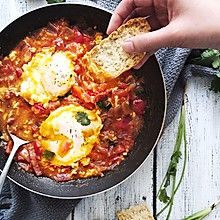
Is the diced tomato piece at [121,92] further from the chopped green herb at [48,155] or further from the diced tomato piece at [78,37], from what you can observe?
the chopped green herb at [48,155]

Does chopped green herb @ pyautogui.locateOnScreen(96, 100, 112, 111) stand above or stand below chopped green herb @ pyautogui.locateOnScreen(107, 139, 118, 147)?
above

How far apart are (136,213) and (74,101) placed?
0.90 metres

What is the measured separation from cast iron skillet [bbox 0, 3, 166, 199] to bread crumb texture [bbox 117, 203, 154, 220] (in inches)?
9.0

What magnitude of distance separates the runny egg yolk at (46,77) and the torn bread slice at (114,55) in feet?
0.51

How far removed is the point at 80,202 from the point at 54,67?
1.00m

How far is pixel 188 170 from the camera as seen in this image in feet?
13.3

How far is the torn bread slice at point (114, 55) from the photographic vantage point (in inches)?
140

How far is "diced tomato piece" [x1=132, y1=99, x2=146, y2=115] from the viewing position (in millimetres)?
3850

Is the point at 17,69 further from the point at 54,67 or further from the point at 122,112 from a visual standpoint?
the point at 122,112

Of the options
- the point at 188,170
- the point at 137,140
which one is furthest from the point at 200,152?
the point at 137,140

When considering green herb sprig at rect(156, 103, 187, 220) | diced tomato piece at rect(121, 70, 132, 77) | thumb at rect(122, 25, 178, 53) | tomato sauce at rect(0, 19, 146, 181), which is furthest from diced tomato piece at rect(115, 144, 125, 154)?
thumb at rect(122, 25, 178, 53)

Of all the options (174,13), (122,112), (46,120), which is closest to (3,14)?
(46,120)

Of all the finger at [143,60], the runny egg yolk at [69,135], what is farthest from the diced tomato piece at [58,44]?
the finger at [143,60]

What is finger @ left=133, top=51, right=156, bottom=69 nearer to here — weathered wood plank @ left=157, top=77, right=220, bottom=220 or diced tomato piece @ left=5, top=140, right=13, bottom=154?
weathered wood plank @ left=157, top=77, right=220, bottom=220
